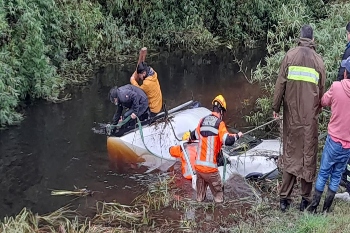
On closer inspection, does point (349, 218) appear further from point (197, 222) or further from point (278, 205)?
point (197, 222)

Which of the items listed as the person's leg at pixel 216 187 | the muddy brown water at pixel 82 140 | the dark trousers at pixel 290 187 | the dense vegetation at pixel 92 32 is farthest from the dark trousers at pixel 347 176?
the dense vegetation at pixel 92 32

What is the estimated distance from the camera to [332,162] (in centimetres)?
518

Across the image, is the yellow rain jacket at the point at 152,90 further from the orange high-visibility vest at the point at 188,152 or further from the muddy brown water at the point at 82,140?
the orange high-visibility vest at the point at 188,152

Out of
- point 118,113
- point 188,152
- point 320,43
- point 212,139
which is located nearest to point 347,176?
point 212,139

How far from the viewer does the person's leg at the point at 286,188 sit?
560 cm

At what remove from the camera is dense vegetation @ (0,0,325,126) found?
10508 millimetres

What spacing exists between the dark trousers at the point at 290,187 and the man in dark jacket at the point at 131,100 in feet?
11.5

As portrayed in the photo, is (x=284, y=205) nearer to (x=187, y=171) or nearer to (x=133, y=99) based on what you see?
(x=187, y=171)

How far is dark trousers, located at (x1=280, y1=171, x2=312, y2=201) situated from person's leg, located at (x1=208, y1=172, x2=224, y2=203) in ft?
2.89

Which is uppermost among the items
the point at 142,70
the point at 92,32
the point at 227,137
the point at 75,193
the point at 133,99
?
the point at 92,32

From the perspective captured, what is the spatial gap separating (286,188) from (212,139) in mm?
1000

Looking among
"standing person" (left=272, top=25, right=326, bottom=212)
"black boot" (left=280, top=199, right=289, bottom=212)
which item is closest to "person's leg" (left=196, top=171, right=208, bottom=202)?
"black boot" (left=280, top=199, right=289, bottom=212)

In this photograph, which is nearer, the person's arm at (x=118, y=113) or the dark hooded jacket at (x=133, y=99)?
the dark hooded jacket at (x=133, y=99)

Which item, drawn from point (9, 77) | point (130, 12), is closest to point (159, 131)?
point (9, 77)
